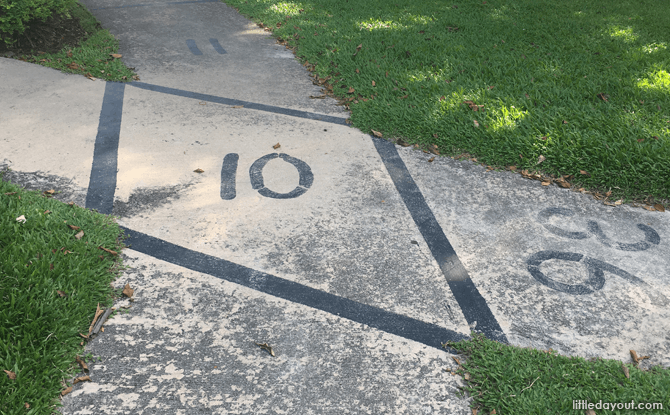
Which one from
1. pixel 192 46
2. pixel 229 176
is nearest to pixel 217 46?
pixel 192 46

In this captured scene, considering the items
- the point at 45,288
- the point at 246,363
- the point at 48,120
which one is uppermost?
the point at 48,120

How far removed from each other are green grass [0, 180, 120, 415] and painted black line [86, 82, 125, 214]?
220 mm

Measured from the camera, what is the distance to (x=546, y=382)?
2.22 m

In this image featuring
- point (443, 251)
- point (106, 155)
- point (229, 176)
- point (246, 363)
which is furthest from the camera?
point (106, 155)

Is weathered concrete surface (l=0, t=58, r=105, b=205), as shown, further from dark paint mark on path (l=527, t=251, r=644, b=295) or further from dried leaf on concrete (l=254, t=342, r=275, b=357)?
dark paint mark on path (l=527, t=251, r=644, b=295)

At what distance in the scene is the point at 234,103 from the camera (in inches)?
196

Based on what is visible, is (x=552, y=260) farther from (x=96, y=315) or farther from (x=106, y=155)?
(x=106, y=155)

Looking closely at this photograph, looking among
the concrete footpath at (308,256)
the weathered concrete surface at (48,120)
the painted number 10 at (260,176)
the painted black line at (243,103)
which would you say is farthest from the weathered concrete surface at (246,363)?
the painted black line at (243,103)

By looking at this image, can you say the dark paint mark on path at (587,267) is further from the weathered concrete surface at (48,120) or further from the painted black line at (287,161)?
the weathered concrete surface at (48,120)

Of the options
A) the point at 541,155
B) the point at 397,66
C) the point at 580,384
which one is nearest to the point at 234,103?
the point at 397,66

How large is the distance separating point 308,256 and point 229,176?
1.15 metres

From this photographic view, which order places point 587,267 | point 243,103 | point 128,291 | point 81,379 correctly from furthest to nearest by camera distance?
point 243,103 < point 587,267 < point 128,291 < point 81,379

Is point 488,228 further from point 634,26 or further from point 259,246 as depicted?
point 634,26

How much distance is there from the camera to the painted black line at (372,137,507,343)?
2586 mm
